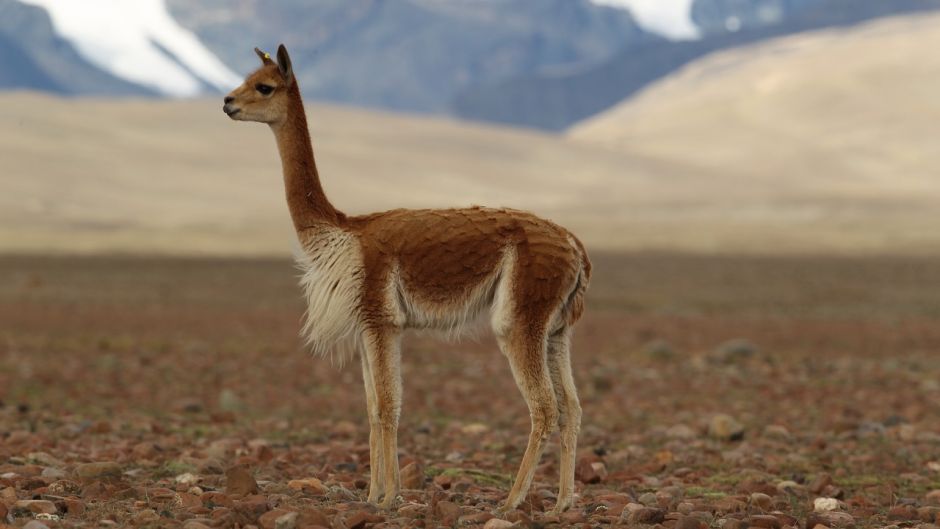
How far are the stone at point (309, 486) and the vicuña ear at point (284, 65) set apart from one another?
2523mm

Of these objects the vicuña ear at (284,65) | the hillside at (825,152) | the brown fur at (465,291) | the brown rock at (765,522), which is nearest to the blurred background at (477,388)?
the brown rock at (765,522)

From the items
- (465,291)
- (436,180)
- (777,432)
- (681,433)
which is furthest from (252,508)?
(436,180)

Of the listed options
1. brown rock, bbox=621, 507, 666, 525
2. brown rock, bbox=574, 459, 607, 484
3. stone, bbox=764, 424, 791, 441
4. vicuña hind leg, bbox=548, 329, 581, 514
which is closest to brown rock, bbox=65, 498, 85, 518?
vicuña hind leg, bbox=548, 329, 581, 514

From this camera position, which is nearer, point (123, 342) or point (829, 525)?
point (829, 525)

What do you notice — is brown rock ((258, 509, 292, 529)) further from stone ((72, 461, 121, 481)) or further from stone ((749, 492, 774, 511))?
stone ((749, 492, 774, 511))

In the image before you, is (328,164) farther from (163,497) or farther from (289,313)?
(163,497)

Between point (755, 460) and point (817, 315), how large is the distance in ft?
77.6

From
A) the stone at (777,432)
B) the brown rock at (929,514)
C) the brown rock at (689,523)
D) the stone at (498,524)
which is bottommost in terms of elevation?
the stone at (777,432)

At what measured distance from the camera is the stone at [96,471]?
8.38 metres

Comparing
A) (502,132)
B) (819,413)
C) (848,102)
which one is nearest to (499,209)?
(819,413)

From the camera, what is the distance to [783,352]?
23.4 metres

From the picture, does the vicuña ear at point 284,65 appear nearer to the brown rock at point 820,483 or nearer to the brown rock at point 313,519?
the brown rock at point 313,519

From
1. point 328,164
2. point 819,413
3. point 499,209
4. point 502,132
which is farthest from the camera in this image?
point 502,132

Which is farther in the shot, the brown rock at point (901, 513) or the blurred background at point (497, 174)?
the blurred background at point (497, 174)
